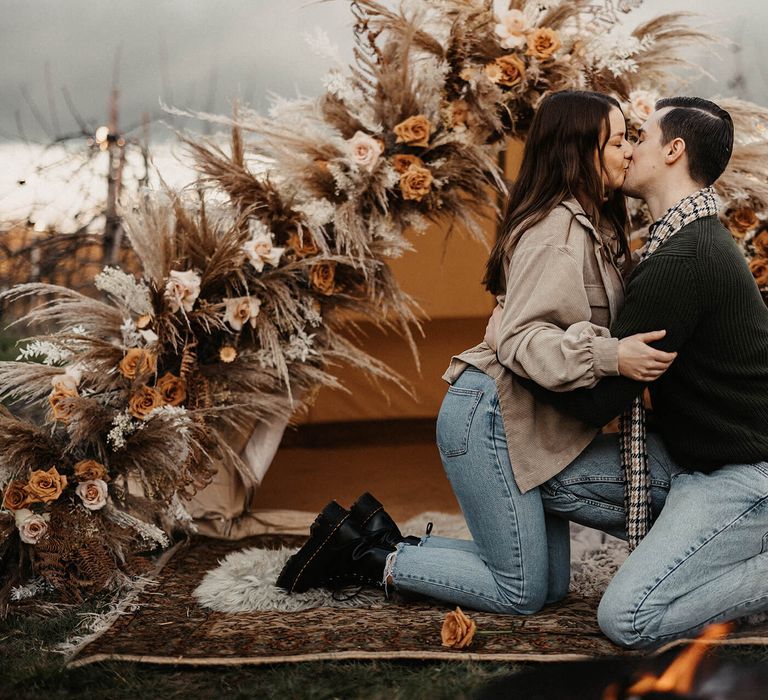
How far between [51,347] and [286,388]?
67cm

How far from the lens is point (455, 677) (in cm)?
168

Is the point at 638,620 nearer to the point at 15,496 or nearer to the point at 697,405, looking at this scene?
the point at 697,405

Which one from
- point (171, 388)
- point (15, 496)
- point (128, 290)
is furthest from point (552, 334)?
point (15, 496)

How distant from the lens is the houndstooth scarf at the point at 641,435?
6.12 ft

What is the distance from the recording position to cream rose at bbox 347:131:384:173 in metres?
2.58

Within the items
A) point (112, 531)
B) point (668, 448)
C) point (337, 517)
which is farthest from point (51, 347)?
point (668, 448)

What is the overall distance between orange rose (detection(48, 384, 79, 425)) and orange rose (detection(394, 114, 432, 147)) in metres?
1.17

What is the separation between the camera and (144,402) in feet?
7.79

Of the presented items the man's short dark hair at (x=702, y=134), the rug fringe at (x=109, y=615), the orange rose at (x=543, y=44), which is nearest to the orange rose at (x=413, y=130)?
the orange rose at (x=543, y=44)

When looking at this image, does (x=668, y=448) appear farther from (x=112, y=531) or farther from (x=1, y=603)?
(x=1, y=603)

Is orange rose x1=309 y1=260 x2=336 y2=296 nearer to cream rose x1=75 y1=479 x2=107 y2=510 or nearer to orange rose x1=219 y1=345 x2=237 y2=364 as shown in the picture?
orange rose x1=219 y1=345 x2=237 y2=364

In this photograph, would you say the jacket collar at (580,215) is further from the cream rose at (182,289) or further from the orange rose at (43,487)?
the orange rose at (43,487)

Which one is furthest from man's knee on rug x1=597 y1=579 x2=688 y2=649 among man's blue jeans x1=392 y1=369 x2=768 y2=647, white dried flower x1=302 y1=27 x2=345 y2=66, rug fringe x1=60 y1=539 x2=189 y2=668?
white dried flower x1=302 y1=27 x2=345 y2=66

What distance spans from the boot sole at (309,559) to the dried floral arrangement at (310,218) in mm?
396
